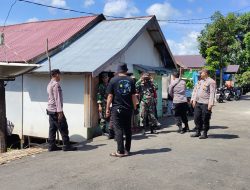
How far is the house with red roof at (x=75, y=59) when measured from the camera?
10820 mm

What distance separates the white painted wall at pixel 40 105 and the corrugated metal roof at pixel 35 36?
88 centimetres

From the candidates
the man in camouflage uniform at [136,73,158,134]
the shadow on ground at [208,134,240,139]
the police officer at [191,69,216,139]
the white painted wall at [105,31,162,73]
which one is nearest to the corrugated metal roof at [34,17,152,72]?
the white painted wall at [105,31,162,73]

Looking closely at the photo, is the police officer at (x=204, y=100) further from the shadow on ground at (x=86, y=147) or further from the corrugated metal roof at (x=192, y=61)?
the corrugated metal roof at (x=192, y=61)

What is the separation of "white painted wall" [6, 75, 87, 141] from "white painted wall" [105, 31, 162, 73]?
1.51 metres

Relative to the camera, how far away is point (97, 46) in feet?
39.3

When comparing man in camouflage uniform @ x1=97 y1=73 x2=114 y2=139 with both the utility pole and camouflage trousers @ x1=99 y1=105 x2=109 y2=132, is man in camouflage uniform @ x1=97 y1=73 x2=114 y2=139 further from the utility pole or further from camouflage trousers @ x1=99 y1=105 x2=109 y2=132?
the utility pole

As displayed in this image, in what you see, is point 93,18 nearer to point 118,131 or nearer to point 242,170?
point 118,131

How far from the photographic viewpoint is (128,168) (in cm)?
667

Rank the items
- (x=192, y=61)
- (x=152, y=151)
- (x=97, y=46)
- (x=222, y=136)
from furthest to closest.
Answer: (x=192, y=61) → (x=97, y=46) → (x=222, y=136) → (x=152, y=151)

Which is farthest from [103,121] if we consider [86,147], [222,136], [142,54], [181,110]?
[142,54]

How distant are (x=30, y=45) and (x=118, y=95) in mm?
6720

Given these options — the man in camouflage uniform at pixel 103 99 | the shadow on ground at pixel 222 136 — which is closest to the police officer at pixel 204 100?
the shadow on ground at pixel 222 136

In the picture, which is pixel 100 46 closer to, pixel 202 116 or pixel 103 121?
pixel 103 121

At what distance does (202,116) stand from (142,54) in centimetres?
525
